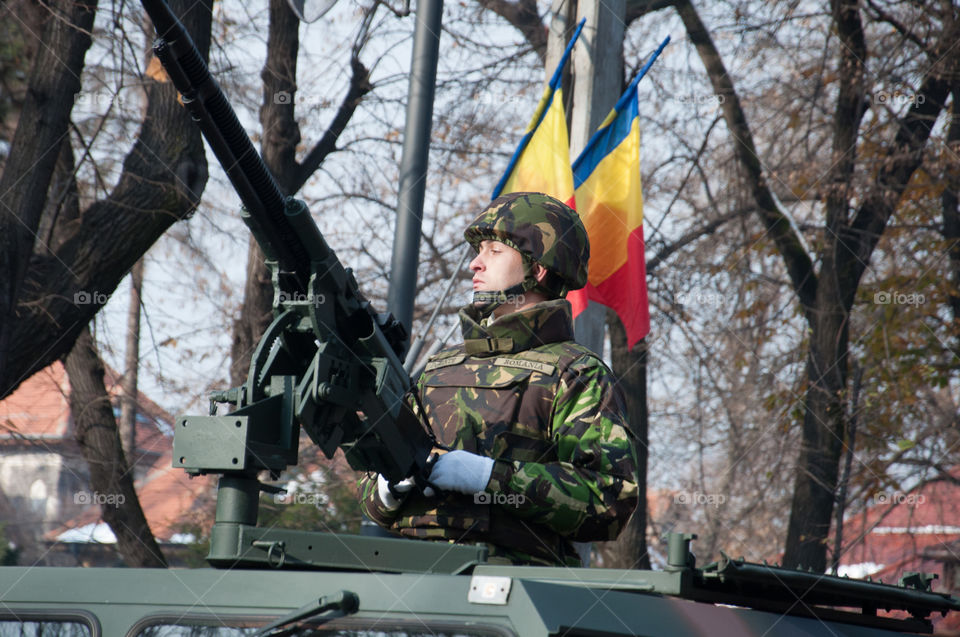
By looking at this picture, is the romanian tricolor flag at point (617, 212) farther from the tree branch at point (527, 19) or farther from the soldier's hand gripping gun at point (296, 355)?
the tree branch at point (527, 19)

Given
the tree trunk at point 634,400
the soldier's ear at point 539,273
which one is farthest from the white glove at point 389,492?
the tree trunk at point 634,400

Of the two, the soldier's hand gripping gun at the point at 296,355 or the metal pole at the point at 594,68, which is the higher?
the metal pole at the point at 594,68

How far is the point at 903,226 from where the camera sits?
12.7 m

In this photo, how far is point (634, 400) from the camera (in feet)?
42.3

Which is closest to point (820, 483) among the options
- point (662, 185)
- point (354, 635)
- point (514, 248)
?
point (662, 185)

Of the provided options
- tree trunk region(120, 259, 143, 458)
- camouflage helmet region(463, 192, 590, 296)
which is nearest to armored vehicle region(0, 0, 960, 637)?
camouflage helmet region(463, 192, 590, 296)

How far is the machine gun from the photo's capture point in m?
2.74

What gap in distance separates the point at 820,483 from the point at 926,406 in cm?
238

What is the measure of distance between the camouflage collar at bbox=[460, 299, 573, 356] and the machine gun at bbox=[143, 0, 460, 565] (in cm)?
36

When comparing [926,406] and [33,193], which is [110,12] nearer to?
[33,193]

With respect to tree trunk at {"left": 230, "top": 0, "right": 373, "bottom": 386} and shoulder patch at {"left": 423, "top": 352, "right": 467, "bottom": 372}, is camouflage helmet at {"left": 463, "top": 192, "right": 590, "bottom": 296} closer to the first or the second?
shoulder patch at {"left": 423, "top": 352, "right": 467, "bottom": 372}

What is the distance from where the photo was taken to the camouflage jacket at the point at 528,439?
9.87 ft

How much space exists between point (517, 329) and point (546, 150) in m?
4.32

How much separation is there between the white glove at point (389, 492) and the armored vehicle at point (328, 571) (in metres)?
0.07
